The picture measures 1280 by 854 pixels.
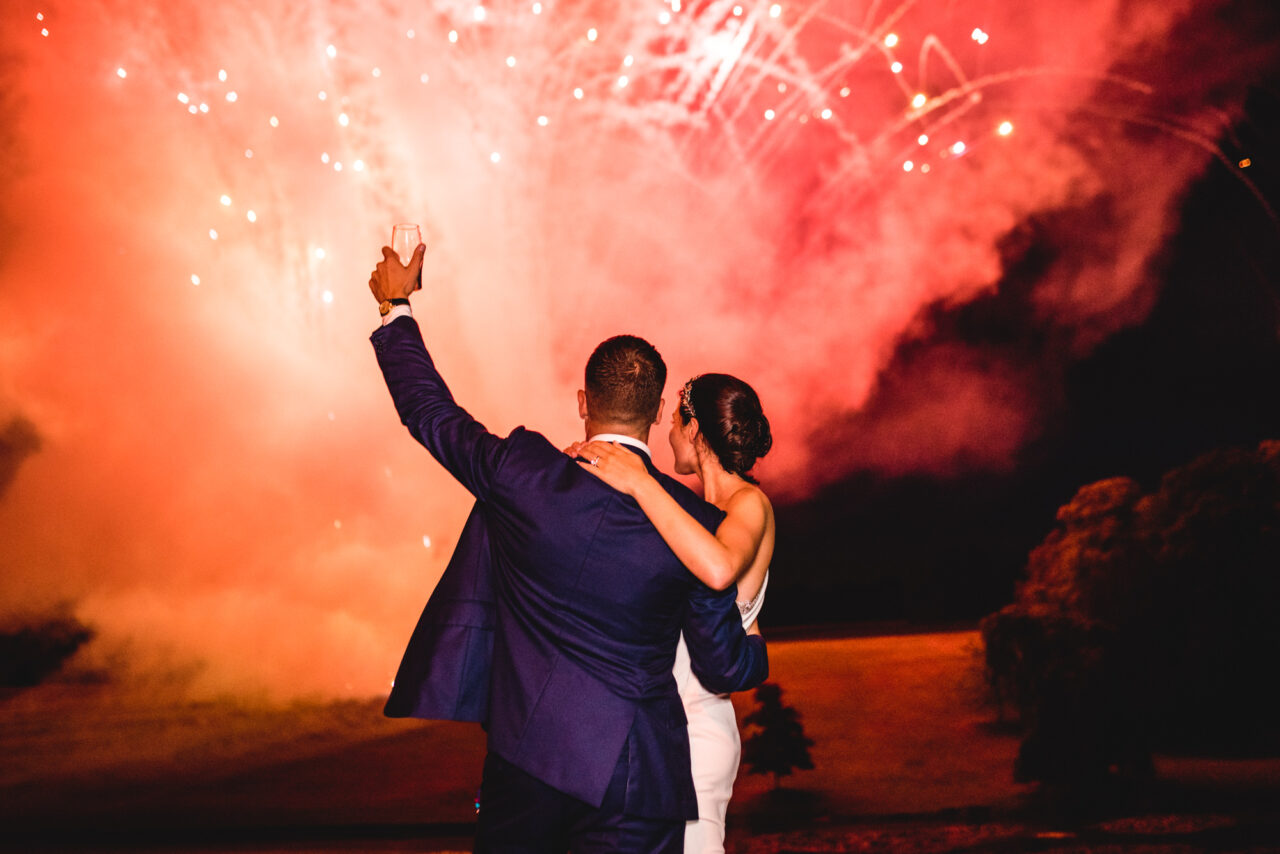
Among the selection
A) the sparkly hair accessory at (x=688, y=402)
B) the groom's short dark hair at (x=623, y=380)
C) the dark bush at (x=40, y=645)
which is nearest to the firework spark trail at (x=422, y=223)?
the dark bush at (x=40, y=645)

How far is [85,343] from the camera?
9.31 meters

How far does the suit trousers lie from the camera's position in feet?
6.34

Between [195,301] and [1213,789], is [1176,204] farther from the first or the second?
[195,301]

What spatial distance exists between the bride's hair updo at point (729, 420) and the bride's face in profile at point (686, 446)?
0.09ft

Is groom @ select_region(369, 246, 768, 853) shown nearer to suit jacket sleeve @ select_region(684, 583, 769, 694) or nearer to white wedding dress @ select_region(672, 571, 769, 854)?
suit jacket sleeve @ select_region(684, 583, 769, 694)

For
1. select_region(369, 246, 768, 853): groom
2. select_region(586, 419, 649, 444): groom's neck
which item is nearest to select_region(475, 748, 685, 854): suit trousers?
select_region(369, 246, 768, 853): groom

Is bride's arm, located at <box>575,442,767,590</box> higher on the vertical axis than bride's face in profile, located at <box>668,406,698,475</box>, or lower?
lower

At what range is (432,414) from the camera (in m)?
2.06

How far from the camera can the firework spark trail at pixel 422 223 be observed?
29.1 ft

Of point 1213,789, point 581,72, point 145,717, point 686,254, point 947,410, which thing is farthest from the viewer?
point 947,410

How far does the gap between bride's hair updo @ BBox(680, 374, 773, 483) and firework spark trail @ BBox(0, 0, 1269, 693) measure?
6634 mm

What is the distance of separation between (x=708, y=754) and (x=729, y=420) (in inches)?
34.8

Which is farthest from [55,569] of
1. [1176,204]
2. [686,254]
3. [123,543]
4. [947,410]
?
[1176,204]

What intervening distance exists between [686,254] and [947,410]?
3.28 m
